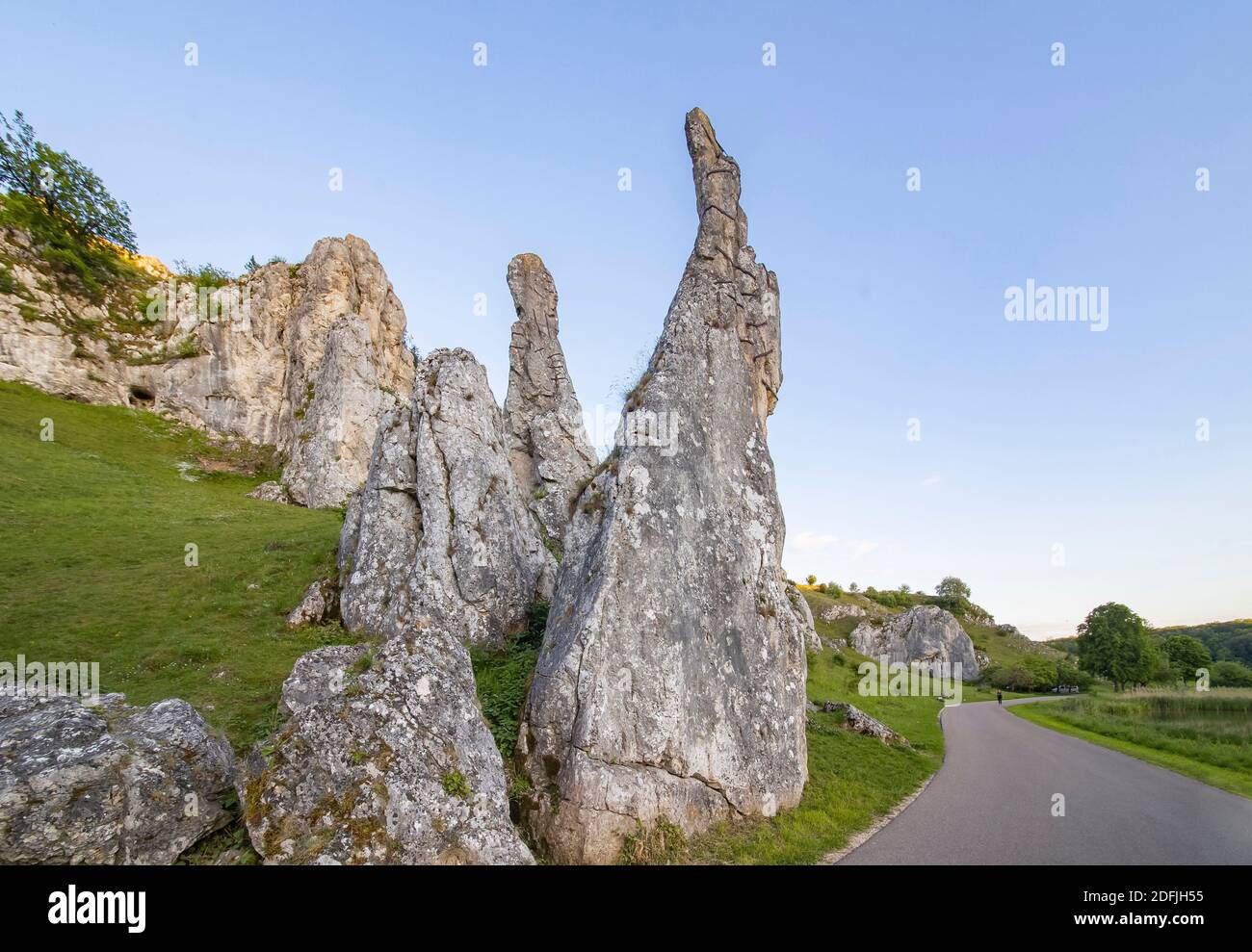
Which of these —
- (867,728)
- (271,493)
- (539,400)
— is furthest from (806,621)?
(271,493)

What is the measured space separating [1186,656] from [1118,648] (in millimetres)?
19163

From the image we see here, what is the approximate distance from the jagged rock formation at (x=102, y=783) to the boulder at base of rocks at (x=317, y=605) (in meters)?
9.33

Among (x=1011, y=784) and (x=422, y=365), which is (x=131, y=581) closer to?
(x=422, y=365)

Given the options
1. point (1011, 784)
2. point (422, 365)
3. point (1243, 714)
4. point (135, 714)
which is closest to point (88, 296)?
point (422, 365)

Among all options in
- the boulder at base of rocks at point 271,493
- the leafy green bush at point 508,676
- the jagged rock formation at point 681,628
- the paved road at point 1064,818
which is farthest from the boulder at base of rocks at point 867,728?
the boulder at base of rocks at point 271,493

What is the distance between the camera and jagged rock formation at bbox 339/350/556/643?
55.0 ft

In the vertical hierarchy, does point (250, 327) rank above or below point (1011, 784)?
above

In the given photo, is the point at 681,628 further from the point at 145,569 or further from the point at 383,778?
the point at 145,569

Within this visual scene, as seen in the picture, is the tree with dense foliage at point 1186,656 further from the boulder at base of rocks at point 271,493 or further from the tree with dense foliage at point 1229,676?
the boulder at base of rocks at point 271,493

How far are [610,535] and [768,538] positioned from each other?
4.58m

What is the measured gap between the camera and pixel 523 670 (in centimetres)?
1395

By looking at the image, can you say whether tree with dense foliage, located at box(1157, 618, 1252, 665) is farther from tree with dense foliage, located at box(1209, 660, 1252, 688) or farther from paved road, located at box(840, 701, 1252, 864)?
paved road, located at box(840, 701, 1252, 864)

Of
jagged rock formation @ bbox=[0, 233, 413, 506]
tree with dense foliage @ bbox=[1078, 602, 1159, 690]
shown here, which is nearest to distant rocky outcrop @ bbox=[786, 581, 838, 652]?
tree with dense foliage @ bbox=[1078, 602, 1159, 690]

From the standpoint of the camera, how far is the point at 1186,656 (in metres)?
64.8
